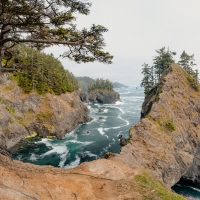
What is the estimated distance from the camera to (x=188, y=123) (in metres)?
35.6

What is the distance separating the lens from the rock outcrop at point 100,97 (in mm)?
144875

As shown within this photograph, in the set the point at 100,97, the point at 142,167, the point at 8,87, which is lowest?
the point at 142,167

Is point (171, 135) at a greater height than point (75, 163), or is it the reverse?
point (171, 135)

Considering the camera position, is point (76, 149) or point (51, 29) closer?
point (51, 29)

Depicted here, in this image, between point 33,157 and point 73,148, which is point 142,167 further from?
point 73,148

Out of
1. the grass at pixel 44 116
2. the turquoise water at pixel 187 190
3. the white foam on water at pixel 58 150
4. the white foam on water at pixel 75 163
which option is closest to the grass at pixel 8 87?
the grass at pixel 44 116

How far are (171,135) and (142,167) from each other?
13.6m

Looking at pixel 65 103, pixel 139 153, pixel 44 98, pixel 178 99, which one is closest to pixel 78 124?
pixel 65 103

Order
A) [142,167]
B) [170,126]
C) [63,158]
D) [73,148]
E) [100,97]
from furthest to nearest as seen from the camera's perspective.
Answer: [100,97] < [73,148] < [63,158] < [170,126] < [142,167]

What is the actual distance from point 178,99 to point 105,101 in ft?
353

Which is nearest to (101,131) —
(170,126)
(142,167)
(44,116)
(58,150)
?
(44,116)

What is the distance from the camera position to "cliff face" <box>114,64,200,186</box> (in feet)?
81.0

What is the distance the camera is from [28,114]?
169 feet

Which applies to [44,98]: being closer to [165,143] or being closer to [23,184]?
[165,143]
